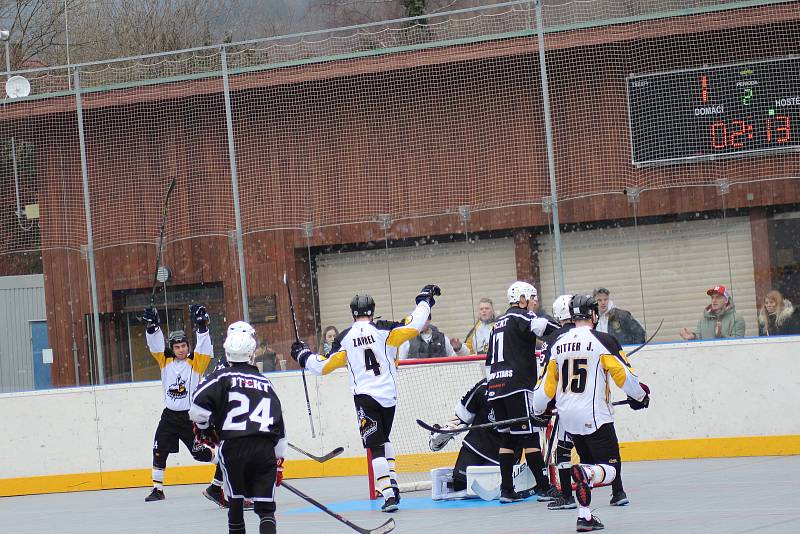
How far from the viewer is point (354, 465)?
471 inches

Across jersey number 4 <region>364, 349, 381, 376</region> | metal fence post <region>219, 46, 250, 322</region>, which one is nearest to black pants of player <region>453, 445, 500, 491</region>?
jersey number 4 <region>364, 349, 381, 376</region>

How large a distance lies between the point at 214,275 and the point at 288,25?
20.0 meters

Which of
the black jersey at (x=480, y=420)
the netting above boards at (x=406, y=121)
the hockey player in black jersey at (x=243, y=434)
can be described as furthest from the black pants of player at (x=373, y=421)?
the netting above boards at (x=406, y=121)

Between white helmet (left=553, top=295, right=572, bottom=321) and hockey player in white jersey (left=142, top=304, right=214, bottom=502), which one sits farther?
hockey player in white jersey (left=142, top=304, right=214, bottom=502)

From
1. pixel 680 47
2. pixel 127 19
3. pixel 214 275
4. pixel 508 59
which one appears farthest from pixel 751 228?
pixel 127 19

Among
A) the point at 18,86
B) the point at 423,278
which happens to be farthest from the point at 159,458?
the point at 18,86

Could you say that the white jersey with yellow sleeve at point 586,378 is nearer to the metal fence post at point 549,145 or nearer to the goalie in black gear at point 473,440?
the goalie in black gear at point 473,440

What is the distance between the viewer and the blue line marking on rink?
29.3 feet

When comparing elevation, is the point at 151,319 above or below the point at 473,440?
above

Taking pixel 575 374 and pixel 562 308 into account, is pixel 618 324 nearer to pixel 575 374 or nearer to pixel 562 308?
pixel 562 308

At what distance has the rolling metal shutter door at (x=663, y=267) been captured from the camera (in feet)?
38.0

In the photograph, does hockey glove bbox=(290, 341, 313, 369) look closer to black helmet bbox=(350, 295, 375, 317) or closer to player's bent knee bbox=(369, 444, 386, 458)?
black helmet bbox=(350, 295, 375, 317)

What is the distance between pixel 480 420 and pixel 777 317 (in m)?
3.58

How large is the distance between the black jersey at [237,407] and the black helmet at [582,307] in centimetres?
198
